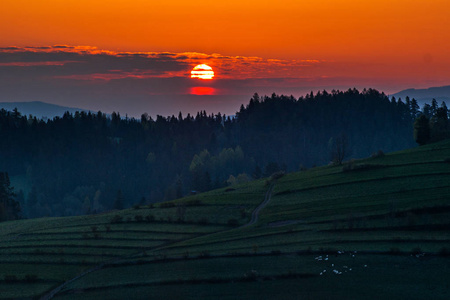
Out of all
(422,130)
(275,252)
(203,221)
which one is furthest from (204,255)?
(422,130)

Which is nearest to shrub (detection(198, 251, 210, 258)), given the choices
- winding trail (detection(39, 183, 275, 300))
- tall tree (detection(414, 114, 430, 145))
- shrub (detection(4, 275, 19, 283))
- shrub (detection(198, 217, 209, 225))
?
winding trail (detection(39, 183, 275, 300))

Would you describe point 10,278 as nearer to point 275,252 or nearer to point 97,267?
point 97,267

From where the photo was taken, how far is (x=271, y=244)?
5441cm

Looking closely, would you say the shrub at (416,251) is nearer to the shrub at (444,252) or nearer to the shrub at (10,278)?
the shrub at (444,252)

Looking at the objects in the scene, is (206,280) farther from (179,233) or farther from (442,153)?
(442,153)

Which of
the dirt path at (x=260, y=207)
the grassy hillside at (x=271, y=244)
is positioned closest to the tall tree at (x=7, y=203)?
the grassy hillside at (x=271, y=244)

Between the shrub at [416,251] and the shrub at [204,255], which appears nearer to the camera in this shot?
the shrub at [416,251]

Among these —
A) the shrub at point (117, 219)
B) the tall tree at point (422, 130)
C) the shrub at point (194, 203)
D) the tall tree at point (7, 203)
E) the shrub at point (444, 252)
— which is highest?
the tall tree at point (422, 130)

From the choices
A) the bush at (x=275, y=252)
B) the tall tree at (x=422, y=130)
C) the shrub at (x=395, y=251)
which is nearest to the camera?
the shrub at (x=395, y=251)

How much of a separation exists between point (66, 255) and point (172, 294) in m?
23.8

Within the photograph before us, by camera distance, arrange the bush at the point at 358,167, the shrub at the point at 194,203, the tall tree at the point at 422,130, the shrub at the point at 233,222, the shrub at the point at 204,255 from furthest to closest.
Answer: the tall tree at the point at 422,130, the bush at the point at 358,167, the shrub at the point at 194,203, the shrub at the point at 233,222, the shrub at the point at 204,255

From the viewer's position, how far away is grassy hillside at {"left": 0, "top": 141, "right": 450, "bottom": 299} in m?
42.2

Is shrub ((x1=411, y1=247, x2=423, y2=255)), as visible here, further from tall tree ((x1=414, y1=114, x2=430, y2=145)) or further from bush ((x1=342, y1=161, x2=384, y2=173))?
tall tree ((x1=414, y1=114, x2=430, y2=145))

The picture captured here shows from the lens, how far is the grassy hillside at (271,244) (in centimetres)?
4219
